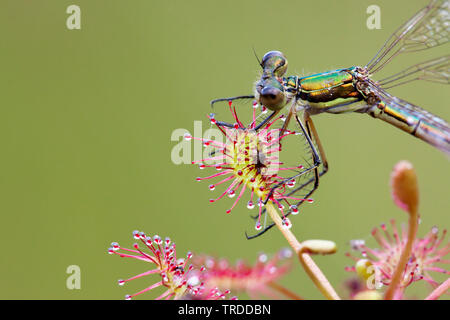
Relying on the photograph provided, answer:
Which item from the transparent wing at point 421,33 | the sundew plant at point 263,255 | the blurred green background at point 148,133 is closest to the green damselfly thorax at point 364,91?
the transparent wing at point 421,33

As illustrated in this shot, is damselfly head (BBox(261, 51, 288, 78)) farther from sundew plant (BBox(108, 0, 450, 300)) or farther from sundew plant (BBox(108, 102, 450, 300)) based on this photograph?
sundew plant (BBox(108, 102, 450, 300))

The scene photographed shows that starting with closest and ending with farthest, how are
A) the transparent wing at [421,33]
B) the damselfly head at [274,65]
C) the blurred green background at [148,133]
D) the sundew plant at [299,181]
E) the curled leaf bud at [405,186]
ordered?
1. the curled leaf bud at [405,186]
2. the sundew plant at [299,181]
3. the damselfly head at [274,65]
4. the transparent wing at [421,33]
5. the blurred green background at [148,133]

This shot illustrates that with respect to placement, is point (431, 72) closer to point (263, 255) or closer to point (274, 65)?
point (274, 65)

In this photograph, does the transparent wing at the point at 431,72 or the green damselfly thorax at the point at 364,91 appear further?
the transparent wing at the point at 431,72

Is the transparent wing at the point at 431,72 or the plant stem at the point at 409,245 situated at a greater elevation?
the transparent wing at the point at 431,72

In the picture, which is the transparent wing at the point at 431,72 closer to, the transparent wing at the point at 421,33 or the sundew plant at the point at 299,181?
the sundew plant at the point at 299,181

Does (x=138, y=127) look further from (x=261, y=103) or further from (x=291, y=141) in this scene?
(x=261, y=103)

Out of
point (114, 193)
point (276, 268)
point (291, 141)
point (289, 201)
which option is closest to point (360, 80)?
point (289, 201)
